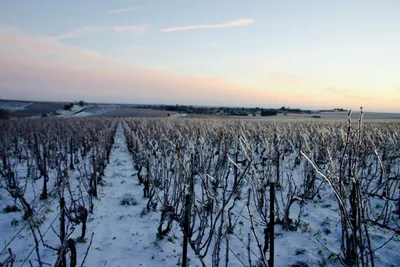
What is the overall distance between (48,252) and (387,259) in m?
4.40

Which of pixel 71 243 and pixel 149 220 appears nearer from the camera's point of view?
pixel 71 243

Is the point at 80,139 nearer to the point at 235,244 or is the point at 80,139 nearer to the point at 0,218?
the point at 0,218

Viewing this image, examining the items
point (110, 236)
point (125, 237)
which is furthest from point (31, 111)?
point (125, 237)

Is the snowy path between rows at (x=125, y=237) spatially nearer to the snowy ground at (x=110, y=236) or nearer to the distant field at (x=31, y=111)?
the snowy ground at (x=110, y=236)

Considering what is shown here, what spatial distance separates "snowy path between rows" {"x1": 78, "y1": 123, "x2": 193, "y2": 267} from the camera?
359cm

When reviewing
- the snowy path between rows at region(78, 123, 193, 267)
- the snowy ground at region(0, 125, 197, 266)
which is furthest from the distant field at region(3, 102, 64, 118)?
the snowy path between rows at region(78, 123, 193, 267)

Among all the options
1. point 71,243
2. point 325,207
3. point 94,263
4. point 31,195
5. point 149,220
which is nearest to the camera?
point 71,243

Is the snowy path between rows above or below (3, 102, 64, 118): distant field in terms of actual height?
below

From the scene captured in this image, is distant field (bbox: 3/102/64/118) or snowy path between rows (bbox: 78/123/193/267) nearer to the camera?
snowy path between rows (bbox: 78/123/193/267)

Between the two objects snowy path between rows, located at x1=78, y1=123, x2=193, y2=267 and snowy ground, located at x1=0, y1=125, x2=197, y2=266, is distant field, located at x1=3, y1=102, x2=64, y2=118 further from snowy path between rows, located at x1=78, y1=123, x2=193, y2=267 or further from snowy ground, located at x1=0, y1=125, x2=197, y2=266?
snowy path between rows, located at x1=78, y1=123, x2=193, y2=267

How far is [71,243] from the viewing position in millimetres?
2295

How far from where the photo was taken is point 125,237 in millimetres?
4211

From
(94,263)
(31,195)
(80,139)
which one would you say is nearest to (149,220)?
(94,263)

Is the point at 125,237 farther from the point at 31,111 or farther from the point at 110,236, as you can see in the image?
the point at 31,111
